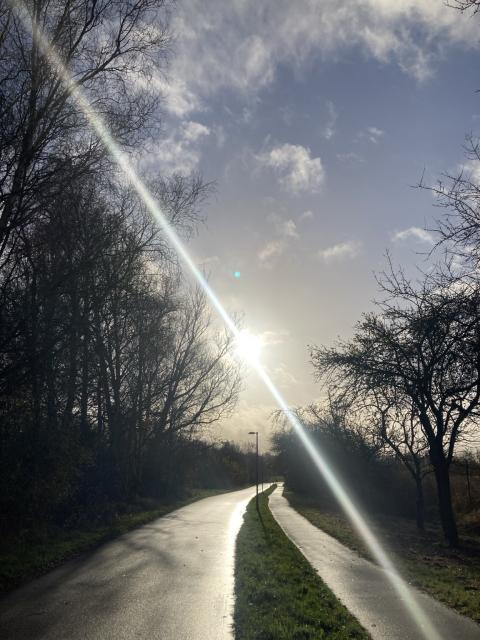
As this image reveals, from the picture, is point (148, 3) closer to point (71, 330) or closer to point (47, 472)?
point (71, 330)

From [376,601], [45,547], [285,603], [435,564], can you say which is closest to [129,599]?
[285,603]

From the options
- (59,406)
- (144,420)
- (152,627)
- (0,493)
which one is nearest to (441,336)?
(152,627)

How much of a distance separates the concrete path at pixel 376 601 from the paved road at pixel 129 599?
197 cm

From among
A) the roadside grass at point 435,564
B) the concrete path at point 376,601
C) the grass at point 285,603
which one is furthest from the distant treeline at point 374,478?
the grass at point 285,603

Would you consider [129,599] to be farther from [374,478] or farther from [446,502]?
[374,478]

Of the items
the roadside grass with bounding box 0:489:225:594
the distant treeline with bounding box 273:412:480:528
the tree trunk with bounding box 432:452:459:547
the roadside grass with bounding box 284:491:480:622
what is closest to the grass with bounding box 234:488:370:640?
the roadside grass with bounding box 284:491:480:622

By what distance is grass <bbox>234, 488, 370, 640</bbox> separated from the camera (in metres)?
6.22

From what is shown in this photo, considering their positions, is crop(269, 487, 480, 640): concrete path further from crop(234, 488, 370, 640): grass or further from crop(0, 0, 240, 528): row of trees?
crop(0, 0, 240, 528): row of trees

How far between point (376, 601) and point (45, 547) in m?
8.18

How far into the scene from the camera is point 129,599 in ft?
26.2

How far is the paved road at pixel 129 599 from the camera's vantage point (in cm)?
635

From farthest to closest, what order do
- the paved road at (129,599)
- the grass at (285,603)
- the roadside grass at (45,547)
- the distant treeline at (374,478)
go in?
the distant treeline at (374,478) → the roadside grass at (45,547) → the paved road at (129,599) → the grass at (285,603)

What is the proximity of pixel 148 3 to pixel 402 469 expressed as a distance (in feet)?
115

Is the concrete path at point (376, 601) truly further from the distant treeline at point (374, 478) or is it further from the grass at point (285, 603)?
the distant treeline at point (374, 478)
